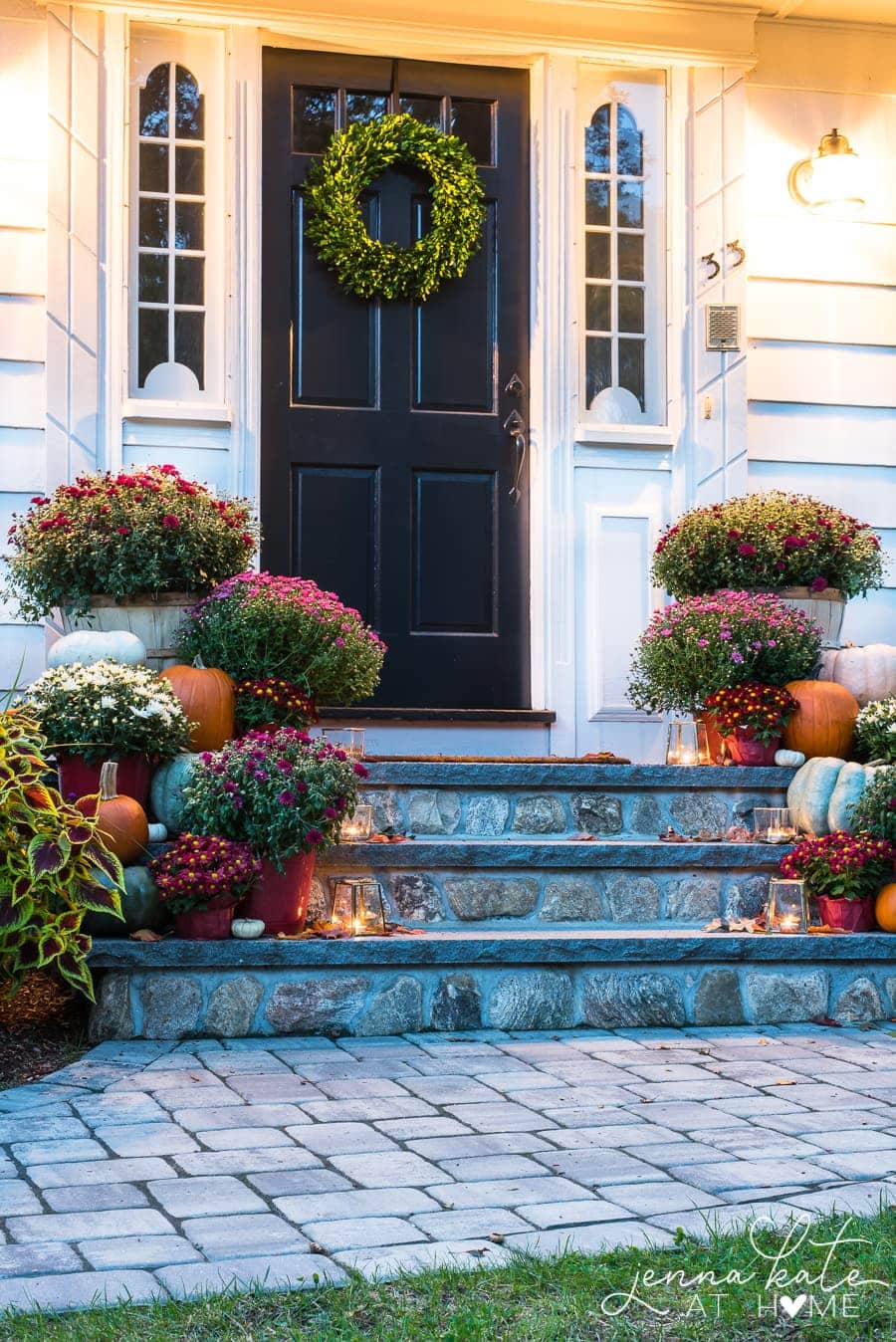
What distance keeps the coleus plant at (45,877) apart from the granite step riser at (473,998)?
7.3 inches

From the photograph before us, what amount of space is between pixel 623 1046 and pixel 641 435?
3.02 m

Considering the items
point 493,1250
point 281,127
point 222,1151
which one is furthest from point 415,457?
point 493,1250

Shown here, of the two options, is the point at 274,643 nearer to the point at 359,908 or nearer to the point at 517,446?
the point at 359,908

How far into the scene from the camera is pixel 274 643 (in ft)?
15.4

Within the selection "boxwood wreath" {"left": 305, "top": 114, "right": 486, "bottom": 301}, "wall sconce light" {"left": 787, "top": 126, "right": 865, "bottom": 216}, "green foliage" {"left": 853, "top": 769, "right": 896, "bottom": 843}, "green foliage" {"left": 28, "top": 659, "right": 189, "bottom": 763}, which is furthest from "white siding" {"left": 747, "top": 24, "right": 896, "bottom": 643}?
"green foliage" {"left": 28, "top": 659, "right": 189, "bottom": 763}

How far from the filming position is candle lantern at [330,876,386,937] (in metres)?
4.04

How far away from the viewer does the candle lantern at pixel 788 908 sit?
4.22 meters

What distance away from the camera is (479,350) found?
6129 mm

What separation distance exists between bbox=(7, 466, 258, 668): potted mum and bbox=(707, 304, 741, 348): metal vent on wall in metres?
2.19

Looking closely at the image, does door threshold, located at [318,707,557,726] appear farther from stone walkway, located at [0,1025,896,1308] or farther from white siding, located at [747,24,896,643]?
stone walkway, located at [0,1025,896,1308]

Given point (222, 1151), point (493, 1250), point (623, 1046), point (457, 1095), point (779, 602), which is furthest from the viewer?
point (779, 602)

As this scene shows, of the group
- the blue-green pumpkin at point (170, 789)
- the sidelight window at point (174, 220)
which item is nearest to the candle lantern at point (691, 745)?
the blue-green pumpkin at point (170, 789)

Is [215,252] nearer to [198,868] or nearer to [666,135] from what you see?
[666,135]

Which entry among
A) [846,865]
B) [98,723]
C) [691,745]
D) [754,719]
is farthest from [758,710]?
[98,723]
